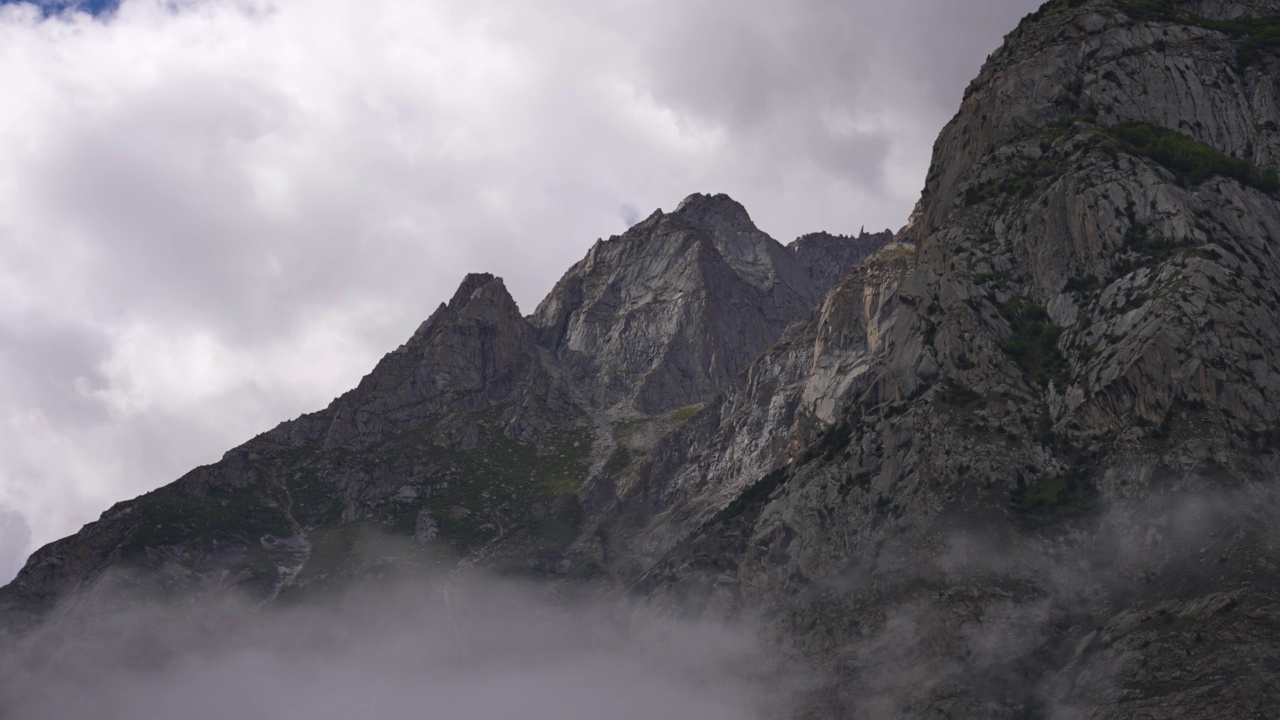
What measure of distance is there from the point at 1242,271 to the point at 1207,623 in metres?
59.3

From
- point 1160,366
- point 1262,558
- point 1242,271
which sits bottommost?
point 1262,558

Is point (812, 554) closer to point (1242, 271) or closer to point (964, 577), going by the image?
point (964, 577)

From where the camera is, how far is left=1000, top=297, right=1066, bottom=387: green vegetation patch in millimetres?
178250

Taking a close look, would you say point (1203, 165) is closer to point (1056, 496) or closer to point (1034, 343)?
point (1034, 343)

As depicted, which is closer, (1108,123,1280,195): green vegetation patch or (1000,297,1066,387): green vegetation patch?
(1000,297,1066,387): green vegetation patch

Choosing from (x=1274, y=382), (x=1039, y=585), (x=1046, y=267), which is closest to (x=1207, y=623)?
(x=1039, y=585)

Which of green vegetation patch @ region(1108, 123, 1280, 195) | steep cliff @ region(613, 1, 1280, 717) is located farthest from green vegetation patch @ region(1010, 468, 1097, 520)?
green vegetation patch @ region(1108, 123, 1280, 195)

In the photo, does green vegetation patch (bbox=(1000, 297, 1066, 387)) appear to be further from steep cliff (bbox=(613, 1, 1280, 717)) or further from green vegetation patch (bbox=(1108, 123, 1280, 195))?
green vegetation patch (bbox=(1108, 123, 1280, 195))

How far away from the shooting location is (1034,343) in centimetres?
18450

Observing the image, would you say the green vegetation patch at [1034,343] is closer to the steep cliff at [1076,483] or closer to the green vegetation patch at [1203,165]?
the steep cliff at [1076,483]

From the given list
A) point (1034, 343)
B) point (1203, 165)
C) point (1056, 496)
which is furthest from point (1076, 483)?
point (1203, 165)

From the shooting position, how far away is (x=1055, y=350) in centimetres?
18125

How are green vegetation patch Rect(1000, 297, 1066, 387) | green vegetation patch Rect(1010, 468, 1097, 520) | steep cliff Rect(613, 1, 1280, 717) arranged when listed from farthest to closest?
green vegetation patch Rect(1000, 297, 1066, 387)
green vegetation patch Rect(1010, 468, 1097, 520)
steep cliff Rect(613, 1, 1280, 717)

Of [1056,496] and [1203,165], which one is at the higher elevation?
[1203,165]
